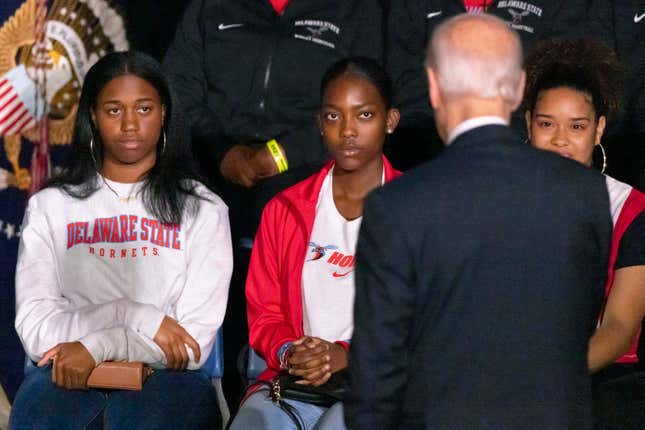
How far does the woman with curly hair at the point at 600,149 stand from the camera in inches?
105

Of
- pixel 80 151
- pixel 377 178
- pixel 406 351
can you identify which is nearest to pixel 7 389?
pixel 80 151

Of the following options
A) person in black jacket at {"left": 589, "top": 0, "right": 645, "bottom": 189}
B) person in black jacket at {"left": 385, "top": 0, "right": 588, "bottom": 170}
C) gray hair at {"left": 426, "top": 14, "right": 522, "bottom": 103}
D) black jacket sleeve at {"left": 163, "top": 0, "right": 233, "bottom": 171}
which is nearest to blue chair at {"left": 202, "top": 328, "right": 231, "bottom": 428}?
black jacket sleeve at {"left": 163, "top": 0, "right": 233, "bottom": 171}

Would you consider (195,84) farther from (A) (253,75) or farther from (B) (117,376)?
(B) (117,376)

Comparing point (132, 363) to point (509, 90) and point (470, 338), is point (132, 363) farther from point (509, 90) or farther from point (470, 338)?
point (509, 90)

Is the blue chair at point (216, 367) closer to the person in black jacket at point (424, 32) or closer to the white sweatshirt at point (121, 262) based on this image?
the white sweatshirt at point (121, 262)

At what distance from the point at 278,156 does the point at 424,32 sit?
2.56ft

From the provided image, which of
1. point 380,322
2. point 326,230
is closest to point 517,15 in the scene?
point 326,230

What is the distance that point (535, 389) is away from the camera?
1.84 metres

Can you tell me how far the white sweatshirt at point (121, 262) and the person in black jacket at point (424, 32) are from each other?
942mm

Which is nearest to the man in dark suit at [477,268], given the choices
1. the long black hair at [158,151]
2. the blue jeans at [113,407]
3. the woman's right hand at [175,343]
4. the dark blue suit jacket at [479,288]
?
the dark blue suit jacket at [479,288]

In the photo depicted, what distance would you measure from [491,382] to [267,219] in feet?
4.60

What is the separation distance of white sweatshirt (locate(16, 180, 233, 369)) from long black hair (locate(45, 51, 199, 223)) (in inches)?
1.8

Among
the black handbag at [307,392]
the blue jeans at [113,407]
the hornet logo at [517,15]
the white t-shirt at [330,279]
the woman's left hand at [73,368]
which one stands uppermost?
the hornet logo at [517,15]

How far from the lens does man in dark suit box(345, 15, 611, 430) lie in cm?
179
